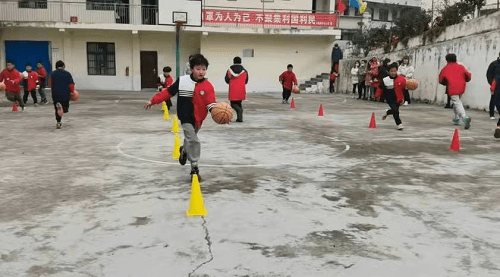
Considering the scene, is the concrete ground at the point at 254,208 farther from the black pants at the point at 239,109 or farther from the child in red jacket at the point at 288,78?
the child in red jacket at the point at 288,78

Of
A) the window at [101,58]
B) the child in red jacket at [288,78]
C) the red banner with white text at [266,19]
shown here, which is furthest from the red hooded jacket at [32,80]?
the red banner with white text at [266,19]

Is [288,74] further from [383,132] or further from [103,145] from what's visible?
[103,145]

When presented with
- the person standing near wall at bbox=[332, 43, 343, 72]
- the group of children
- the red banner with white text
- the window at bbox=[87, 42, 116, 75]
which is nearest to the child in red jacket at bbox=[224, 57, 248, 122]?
the group of children

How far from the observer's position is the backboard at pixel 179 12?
23.7 meters

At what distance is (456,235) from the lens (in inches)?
173

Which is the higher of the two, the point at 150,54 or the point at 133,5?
the point at 133,5

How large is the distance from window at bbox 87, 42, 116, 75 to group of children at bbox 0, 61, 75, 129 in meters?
11.6

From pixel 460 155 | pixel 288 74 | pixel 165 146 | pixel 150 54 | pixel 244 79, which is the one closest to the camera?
pixel 460 155

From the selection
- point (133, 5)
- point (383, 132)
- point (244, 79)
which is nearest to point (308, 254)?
point (383, 132)

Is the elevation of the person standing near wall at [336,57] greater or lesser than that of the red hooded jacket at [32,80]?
greater

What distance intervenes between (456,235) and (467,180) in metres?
2.47

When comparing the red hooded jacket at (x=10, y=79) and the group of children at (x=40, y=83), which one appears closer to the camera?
the group of children at (x=40, y=83)

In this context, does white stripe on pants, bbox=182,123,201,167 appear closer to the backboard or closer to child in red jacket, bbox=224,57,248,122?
child in red jacket, bbox=224,57,248,122

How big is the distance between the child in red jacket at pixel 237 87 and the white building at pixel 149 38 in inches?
665
